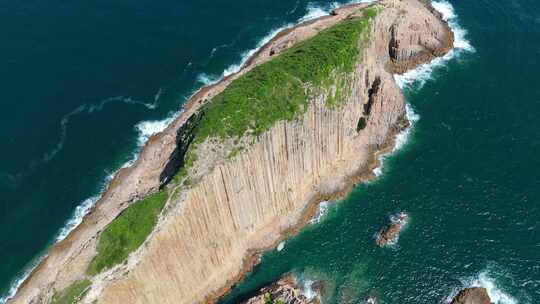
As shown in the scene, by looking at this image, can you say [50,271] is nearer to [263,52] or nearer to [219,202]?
[219,202]

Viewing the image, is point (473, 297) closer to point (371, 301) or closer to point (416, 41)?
point (371, 301)

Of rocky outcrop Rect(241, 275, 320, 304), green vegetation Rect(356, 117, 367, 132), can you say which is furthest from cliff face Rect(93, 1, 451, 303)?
rocky outcrop Rect(241, 275, 320, 304)

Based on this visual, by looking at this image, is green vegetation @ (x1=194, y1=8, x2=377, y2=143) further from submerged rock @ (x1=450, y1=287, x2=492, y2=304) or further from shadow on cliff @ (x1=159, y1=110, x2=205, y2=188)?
submerged rock @ (x1=450, y1=287, x2=492, y2=304)

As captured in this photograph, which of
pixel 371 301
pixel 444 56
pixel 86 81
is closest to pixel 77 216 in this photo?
pixel 86 81

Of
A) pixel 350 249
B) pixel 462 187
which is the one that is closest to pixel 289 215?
pixel 350 249

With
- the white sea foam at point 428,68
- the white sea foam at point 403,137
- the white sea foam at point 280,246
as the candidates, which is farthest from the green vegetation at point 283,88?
the white sea foam at point 280,246

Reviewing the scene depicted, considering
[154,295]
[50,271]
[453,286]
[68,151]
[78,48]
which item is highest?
[78,48]
